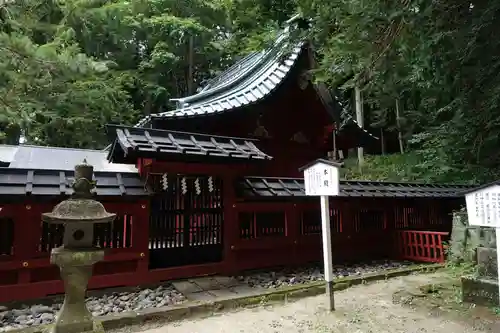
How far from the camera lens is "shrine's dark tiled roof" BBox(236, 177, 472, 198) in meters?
7.29

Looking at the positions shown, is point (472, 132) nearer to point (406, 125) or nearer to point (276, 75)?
point (276, 75)

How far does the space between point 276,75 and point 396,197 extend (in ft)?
15.6

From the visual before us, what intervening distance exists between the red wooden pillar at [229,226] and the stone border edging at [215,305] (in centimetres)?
145

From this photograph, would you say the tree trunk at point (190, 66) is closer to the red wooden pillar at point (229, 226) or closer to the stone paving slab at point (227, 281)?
the red wooden pillar at point (229, 226)

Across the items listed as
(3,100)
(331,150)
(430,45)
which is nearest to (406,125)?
(331,150)

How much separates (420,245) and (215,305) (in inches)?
231

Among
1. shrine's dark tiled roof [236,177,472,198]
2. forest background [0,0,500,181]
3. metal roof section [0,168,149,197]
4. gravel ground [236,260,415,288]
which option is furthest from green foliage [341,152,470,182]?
metal roof section [0,168,149,197]

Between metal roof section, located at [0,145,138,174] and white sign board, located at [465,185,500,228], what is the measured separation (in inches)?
241

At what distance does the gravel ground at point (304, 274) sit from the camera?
21.7ft

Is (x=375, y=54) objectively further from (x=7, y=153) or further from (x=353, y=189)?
(x=7, y=153)

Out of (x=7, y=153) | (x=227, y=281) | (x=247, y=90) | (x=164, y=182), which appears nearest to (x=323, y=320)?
(x=227, y=281)

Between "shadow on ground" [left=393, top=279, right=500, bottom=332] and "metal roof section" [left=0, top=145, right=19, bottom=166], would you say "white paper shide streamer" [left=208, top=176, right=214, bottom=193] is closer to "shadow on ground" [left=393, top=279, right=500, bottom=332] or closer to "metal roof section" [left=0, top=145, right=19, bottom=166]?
"shadow on ground" [left=393, top=279, right=500, bottom=332]

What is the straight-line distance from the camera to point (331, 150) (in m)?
11.7

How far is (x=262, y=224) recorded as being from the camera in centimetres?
750
